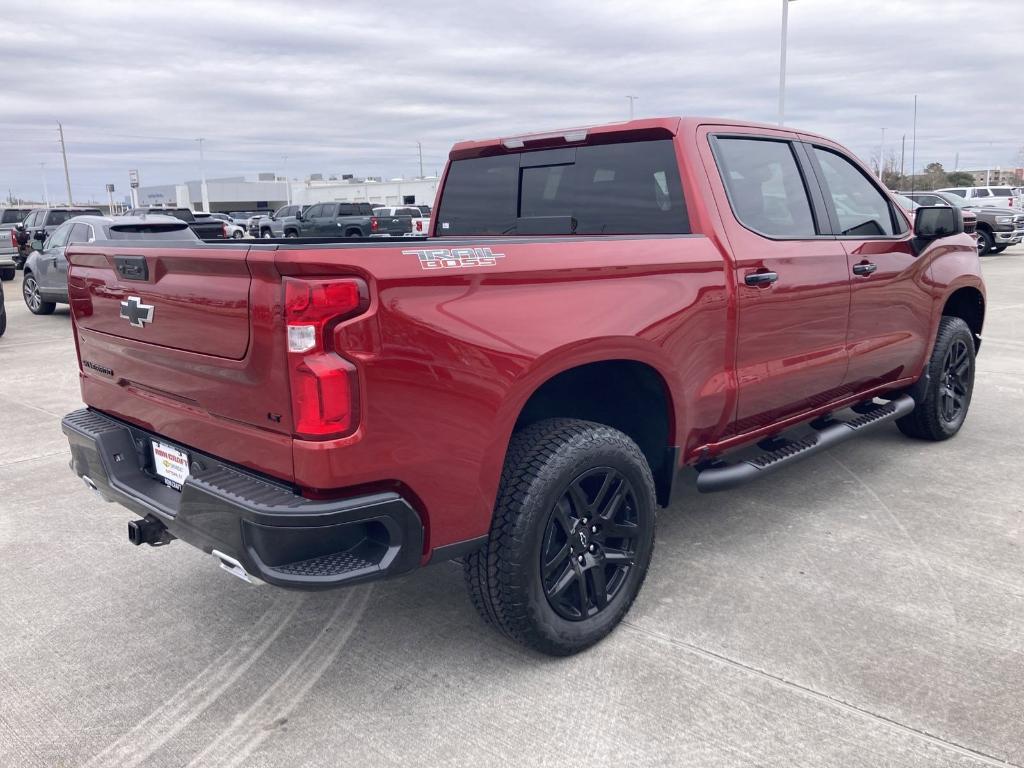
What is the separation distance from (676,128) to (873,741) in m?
2.43

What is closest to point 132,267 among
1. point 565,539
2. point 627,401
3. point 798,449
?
point 565,539

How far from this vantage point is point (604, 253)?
3.01m

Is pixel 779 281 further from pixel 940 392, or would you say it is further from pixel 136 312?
pixel 136 312

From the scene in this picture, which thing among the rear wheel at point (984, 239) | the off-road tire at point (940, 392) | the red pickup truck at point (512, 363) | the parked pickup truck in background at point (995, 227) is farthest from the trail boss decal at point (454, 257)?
the rear wheel at point (984, 239)

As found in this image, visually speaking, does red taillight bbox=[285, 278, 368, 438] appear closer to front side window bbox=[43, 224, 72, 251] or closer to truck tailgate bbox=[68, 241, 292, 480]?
truck tailgate bbox=[68, 241, 292, 480]

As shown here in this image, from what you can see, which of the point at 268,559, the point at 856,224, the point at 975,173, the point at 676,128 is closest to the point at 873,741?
the point at 268,559

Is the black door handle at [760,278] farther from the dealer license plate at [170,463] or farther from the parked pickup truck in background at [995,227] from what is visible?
the parked pickup truck in background at [995,227]

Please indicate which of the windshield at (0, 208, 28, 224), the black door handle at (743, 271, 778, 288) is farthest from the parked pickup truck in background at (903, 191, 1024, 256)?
the windshield at (0, 208, 28, 224)

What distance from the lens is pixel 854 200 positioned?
457cm

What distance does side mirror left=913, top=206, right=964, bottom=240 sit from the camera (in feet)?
15.2

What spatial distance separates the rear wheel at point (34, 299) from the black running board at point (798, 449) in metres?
13.5

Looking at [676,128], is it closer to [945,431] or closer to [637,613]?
[637,613]

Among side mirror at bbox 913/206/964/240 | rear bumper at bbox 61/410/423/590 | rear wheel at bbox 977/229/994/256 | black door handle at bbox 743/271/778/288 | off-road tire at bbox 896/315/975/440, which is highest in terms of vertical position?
side mirror at bbox 913/206/964/240

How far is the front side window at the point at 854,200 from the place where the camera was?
14.4ft
